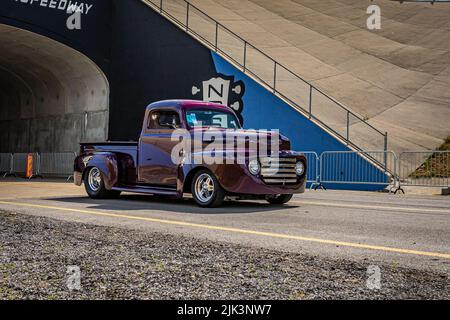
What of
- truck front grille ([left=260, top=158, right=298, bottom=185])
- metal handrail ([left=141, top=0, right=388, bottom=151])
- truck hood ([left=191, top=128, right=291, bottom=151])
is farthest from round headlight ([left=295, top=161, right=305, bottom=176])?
metal handrail ([left=141, top=0, right=388, bottom=151])

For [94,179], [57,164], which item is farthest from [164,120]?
[57,164]

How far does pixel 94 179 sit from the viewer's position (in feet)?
41.8

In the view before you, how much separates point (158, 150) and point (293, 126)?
9.55 meters

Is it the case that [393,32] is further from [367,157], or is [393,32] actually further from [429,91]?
[367,157]

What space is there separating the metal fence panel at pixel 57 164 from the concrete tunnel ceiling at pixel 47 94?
0.84 meters

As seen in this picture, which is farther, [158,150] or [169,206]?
[158,150]

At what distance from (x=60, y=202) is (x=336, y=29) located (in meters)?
28.2

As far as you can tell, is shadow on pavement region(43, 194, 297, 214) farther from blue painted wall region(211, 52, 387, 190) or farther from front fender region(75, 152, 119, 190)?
blue painted wall region(211, 52, 387, 190)

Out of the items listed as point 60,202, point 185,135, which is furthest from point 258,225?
point 60,202

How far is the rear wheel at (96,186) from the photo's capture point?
12.4m

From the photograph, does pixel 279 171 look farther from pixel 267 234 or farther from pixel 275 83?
pixel 275 83

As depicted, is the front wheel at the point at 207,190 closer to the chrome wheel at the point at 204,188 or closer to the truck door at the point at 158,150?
the chrome wheel at the point at 204,188

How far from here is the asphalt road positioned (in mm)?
5938

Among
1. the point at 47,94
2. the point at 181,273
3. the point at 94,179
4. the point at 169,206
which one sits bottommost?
the point at 181,273
